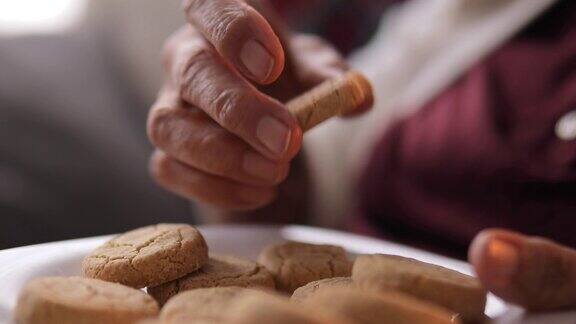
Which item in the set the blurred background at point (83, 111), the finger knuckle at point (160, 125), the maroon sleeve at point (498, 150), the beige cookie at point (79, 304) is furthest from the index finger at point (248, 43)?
the blurred background at point (83, 111)

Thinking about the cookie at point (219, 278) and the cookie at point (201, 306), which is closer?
the cookie at point (201, 306)

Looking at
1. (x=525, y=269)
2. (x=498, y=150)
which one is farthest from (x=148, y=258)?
(x=498, y=150)

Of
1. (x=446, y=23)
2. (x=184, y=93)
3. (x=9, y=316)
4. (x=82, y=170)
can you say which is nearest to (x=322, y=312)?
(x=9, y=316)

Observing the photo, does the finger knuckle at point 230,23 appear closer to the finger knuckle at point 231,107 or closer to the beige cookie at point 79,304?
the finger knuckle at point 231,107

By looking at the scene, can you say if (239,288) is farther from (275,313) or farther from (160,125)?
(160,125)

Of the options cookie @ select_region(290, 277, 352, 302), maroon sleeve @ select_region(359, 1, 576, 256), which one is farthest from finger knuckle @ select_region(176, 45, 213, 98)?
maroon sleeve @ select_region(359, 1, 576, 256)

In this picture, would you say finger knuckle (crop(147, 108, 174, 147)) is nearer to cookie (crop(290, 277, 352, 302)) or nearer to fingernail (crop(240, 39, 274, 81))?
fingernail (crop(240, 39, 274, 81))

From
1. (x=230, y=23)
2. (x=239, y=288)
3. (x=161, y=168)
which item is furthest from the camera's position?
(x=161, y=168)

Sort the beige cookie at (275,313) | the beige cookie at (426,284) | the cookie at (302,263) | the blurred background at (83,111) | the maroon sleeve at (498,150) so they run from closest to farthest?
1. the beige cookie at (275,313)
2. the beige cookie at (426,284)
3. the cookie at (302,263)
4. the maroon sleeve at (498,150)
5. the blurred background at (83,111)
